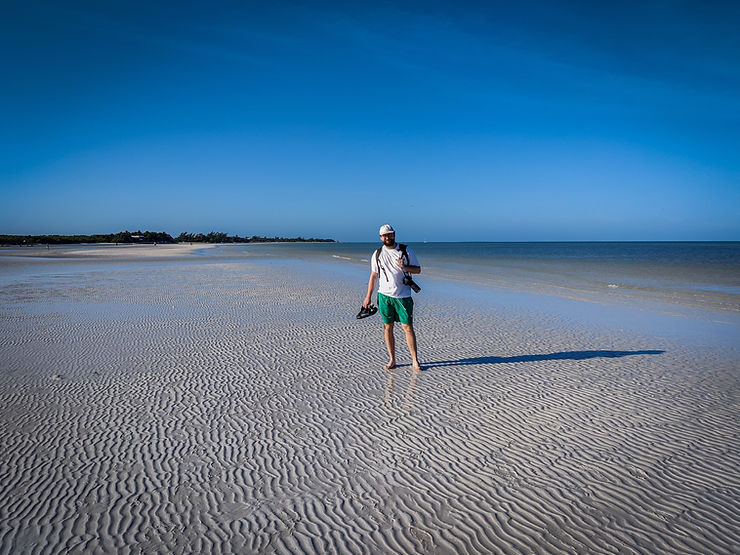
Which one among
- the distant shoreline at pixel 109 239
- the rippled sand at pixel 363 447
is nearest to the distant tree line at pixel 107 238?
the distant shoreline at pixel 109 239

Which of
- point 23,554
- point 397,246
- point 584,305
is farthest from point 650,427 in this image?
point 584,305

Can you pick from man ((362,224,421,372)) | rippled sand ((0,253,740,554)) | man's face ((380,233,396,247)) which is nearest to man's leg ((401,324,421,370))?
man ((362,224,421,372))

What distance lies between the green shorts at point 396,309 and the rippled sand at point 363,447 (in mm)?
805

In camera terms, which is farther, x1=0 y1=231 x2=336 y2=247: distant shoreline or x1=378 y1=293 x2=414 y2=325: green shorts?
x1=0 y1=231 x2=336 y2=247: distant shoreline

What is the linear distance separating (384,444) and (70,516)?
2.51 m

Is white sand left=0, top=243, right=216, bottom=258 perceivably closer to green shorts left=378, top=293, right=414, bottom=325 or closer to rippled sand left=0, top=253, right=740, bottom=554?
rippled sand left=0, top=253, right=740, bottom=554

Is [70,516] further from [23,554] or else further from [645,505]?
[645,505]

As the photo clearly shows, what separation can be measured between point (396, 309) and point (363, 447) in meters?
2.57

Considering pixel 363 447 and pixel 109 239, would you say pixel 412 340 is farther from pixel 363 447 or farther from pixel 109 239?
pixel 109 239

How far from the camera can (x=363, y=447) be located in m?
4.18

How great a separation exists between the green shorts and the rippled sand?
0.81 meters

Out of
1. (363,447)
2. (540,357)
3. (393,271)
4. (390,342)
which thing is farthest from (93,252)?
(363,447)

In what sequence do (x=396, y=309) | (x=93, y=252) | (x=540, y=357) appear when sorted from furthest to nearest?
(x=93, y=252)
(x=540, y=357)
(x=396, y=309)

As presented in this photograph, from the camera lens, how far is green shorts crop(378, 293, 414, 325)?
20.7ft
